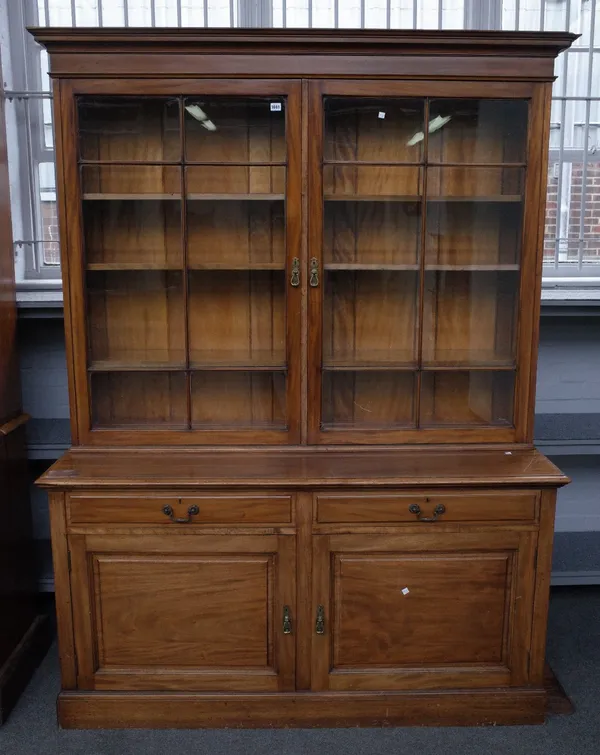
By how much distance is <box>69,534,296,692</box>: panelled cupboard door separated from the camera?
6.23ft

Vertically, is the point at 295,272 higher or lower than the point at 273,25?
lower

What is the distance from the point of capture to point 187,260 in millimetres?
2053

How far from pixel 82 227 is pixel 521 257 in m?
1.33

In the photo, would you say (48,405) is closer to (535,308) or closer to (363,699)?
(363,699)

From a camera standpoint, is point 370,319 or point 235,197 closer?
point 235,197

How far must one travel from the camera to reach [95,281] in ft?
6.69

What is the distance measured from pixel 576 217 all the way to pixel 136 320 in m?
1.81

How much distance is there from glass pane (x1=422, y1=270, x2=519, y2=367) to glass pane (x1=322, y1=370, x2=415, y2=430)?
12 cm

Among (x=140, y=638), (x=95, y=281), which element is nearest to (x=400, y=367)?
(x=95, y=281)

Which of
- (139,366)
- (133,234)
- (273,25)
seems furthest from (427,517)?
(273,25)

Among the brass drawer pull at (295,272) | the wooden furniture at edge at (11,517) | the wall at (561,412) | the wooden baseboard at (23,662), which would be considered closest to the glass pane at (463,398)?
the wall at (561,412)

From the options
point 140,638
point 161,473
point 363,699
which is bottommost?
point 363,699

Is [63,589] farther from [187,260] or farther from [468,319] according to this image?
[468,319]

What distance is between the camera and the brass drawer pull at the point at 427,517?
6.17 feet
